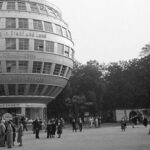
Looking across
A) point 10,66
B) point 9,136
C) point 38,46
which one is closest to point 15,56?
point 10,66

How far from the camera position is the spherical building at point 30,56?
2235 inches

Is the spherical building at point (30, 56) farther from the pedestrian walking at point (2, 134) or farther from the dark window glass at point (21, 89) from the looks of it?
the pedestrian walking at point (2, 134)

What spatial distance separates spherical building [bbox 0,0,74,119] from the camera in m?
56.8

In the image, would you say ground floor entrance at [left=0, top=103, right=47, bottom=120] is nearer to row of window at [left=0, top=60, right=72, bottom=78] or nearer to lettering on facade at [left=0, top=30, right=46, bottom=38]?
row of window at [left=0, top=60, right=72, bottom=78]

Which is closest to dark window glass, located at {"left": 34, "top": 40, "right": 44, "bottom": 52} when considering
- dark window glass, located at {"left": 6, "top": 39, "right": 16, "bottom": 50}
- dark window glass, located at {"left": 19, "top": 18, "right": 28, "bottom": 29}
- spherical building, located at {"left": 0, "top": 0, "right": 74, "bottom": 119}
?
spherical building, located at {"left": 0, "top": 0, "right": 74, "bottom": 119}

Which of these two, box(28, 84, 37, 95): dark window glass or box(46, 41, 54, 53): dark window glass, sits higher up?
box(46, 41, 54, 53): dark window glass

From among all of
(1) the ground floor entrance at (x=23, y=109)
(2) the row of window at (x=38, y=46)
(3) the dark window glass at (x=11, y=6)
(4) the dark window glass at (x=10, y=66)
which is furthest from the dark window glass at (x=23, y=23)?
(1) the ground floor entrance at (x=23, y=109)

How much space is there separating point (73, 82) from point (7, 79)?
19.9 metres

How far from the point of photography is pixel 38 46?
58.4 metres

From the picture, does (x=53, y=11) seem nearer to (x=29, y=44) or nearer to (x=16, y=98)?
(x=29, y=44)

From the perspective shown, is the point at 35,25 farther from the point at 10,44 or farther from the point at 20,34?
the point at 10,44

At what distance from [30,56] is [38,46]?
7.37 ft

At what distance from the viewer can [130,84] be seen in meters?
75.9

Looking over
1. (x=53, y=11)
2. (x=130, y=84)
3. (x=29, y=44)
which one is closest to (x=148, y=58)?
(x=130, y=84)
